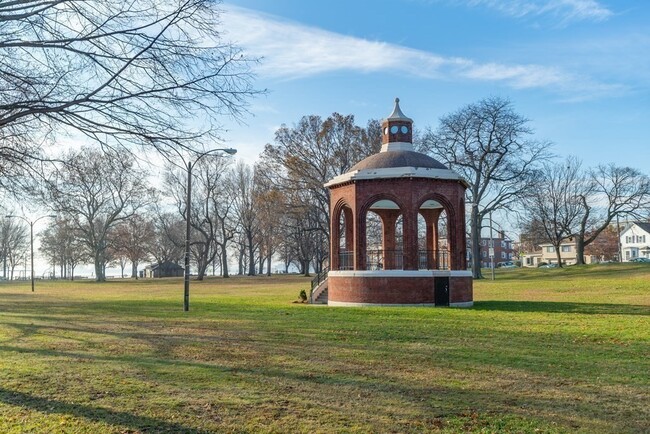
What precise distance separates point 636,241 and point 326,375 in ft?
395

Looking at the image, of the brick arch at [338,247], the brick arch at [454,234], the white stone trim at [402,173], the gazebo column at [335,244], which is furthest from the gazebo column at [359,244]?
the brick arch at [454,234]

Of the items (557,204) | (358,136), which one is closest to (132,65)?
(358,136)

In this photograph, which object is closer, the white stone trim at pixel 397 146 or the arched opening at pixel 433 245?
the arched opening at pixel 433 245

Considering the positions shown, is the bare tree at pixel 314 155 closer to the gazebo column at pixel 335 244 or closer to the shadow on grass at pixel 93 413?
the gazebo column at pixel 335 244

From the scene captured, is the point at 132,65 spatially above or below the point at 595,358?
above

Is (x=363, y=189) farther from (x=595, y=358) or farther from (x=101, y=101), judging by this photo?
(x=101, y=101)

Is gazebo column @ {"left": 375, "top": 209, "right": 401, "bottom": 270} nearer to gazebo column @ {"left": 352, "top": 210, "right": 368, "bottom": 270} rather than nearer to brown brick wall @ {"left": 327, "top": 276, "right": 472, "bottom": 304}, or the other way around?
gazebo column @ {"left": 352, "top": 210, "right": 368, "bottom": 270}

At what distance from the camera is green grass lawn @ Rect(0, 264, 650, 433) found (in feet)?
23.0

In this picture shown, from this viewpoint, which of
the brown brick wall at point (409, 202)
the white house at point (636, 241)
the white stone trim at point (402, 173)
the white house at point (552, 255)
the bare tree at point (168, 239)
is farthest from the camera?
the white house at point (552, 255)

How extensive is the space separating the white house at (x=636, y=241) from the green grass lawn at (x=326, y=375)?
104 metres

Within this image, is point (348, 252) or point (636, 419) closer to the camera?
point (636, 419)

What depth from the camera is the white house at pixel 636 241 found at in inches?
4370

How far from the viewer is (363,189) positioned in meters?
25.6

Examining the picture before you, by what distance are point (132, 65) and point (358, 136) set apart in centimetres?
4308
